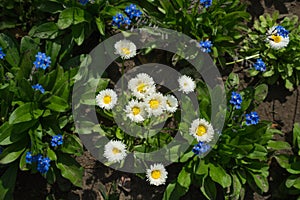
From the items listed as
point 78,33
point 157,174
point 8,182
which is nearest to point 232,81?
point 157,174

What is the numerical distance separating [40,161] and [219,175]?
58.1 inches

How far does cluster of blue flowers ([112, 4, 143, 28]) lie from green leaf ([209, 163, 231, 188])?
55.7 inches

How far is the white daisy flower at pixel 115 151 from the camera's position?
3912mm

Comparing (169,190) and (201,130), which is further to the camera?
(169,190)

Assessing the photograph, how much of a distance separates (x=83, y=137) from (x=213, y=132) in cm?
118

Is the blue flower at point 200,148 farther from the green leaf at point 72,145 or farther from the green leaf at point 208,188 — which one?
the green leaf at point 72,145

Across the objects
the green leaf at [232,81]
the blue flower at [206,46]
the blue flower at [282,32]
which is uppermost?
the blue flower at [282,32]

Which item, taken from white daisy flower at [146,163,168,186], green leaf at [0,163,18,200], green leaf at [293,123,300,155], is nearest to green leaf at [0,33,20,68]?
green leaf at [0,163,18,200]

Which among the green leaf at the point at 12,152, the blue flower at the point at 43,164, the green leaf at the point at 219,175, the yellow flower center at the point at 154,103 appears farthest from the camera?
the green leaf at the point at 219,175

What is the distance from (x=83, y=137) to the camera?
433cm

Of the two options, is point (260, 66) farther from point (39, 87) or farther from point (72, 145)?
point (39, 87)

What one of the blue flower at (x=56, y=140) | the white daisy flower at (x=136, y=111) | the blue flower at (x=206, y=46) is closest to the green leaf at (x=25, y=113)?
the blue flower at (x=56, y=140)

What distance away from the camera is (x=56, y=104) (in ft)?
13.0

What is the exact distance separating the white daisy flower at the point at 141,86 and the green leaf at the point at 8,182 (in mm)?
1227
